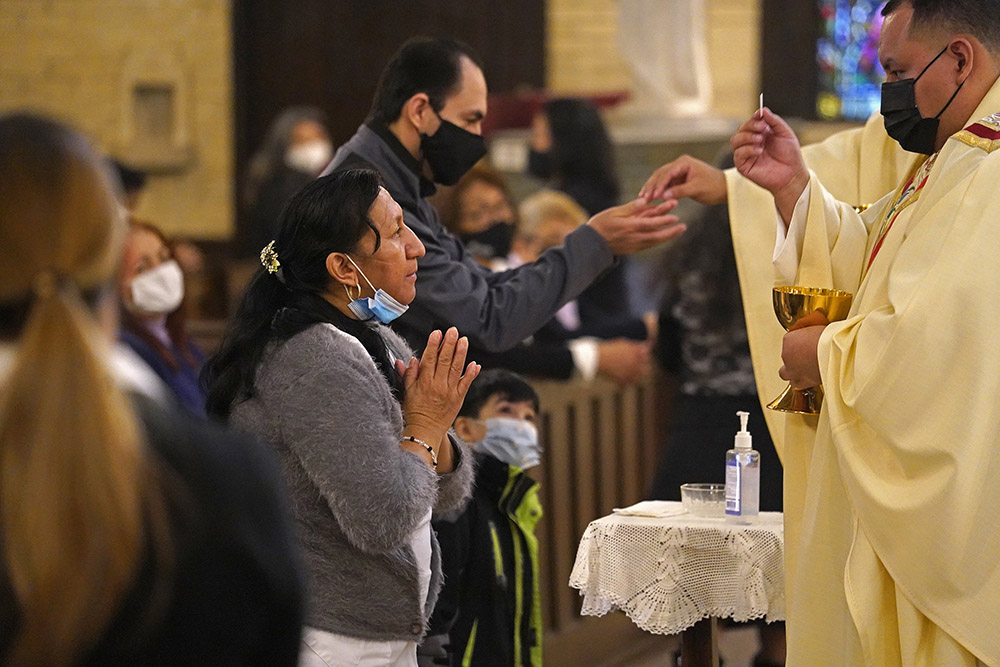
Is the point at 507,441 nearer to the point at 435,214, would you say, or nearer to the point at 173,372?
the point at 435,214

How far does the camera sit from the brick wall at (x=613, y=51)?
984cm

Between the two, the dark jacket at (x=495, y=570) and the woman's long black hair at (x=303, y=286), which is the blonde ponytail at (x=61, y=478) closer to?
the woman's long black hair at (x=303, y=286)

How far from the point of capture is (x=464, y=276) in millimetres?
3227

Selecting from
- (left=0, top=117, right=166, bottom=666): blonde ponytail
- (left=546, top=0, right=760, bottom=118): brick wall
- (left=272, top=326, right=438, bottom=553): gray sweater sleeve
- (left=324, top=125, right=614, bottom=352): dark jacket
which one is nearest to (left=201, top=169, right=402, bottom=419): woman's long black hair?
(left=272, top=326, right=438, bottom=553): gray sweater sleeve

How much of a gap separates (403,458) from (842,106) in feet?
26.5

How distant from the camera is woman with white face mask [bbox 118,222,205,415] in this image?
4414 millimetres

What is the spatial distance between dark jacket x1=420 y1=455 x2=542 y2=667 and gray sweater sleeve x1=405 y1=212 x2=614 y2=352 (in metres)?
0.36

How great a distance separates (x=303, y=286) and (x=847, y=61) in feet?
26.1

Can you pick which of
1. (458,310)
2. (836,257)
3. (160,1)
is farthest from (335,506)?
(160,1)

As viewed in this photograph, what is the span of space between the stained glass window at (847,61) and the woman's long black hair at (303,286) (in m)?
7.70

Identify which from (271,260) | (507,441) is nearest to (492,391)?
(507,441)

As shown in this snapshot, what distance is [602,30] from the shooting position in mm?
10273

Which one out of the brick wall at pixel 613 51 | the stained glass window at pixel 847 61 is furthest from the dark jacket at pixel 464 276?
the stained glass window at pixel 847 61

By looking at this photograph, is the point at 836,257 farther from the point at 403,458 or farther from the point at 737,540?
the point at 403,458
